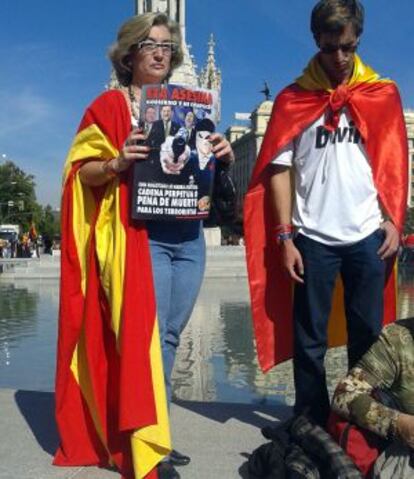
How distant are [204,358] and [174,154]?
4.28 meters

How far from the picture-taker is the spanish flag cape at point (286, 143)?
350 centimetres

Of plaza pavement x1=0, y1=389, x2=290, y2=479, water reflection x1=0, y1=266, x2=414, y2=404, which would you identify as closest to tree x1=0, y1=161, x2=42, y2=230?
water reflection x1=0, y1=266, x2=414, y2=404

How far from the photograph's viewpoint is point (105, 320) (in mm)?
3537

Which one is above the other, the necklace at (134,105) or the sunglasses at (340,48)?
the sunglasses at (340,48)

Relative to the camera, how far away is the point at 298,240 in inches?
141

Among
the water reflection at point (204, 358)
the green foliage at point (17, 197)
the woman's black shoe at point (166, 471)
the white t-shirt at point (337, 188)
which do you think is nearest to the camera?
the woman's black shoe at point (166, 471)

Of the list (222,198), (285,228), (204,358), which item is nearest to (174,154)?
(222,198)

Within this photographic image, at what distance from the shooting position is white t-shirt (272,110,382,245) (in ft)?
11.3

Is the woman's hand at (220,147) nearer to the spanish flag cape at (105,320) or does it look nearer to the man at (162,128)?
the man at (162,128)

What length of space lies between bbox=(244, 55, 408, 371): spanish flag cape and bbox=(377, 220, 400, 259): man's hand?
39 millimetres

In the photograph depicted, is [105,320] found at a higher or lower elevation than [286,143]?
lower

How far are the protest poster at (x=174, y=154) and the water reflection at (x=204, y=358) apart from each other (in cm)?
242

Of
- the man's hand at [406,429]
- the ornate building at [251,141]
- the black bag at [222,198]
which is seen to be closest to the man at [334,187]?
the black bag at [222,198]

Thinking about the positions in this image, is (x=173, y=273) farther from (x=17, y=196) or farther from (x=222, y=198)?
(x=17, y=196)
